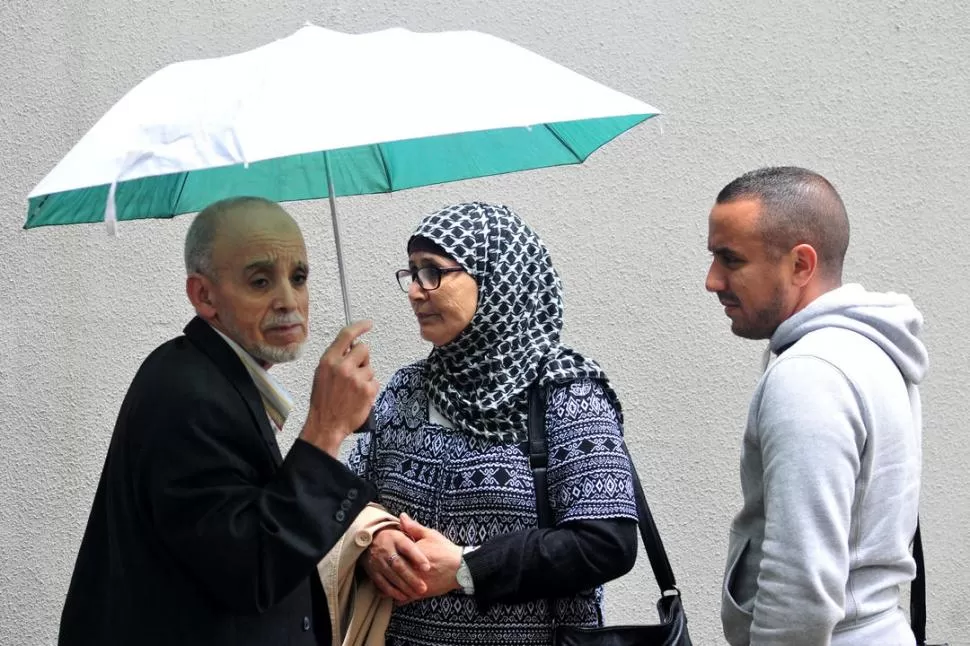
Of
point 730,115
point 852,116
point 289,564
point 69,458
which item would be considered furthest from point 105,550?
point 852,116

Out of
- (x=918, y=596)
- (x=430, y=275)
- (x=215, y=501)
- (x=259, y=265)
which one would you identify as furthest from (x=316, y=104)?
(x=918, y=596)

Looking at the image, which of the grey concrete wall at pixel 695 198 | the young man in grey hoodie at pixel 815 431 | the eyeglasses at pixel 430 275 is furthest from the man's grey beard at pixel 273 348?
the grey concrete wall at pixel 695 198

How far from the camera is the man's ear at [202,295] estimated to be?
252cm

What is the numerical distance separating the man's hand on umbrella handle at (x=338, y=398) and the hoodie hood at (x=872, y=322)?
2.94 feet

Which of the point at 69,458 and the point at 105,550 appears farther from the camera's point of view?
the point at 69,458

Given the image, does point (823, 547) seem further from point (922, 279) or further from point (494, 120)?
point (922, 279)

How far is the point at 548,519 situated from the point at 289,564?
78cm

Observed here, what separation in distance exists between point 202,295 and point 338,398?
16.6 inches

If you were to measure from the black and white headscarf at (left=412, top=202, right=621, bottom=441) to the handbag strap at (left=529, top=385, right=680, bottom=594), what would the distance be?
0.03m

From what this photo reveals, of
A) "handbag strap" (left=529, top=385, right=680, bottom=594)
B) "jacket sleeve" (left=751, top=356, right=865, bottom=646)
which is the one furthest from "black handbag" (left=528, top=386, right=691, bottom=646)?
"jacket sleeve" (left=751, top=356, right=865, bottom=646)

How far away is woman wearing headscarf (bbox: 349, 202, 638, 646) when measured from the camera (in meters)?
2.74

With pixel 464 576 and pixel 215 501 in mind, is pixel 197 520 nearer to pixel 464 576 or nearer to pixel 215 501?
pixel 215 501

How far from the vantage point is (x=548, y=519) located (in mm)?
2801

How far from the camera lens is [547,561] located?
2.71m
